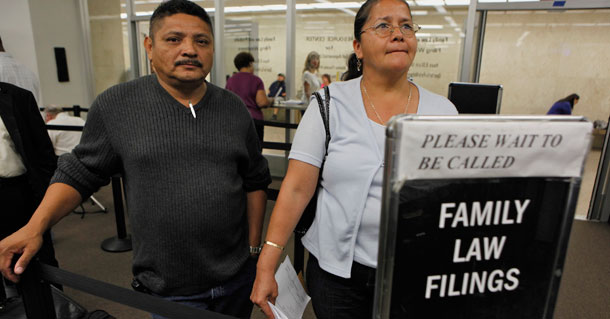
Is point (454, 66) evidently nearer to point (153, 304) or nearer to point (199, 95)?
point (199, 95)

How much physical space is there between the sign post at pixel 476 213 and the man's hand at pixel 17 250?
0.91 m

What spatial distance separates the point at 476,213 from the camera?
60 centimetres

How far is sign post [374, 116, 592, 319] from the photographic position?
566mm

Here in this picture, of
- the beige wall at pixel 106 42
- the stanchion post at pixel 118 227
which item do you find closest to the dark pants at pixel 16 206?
the stanchion post at pixel 118 227

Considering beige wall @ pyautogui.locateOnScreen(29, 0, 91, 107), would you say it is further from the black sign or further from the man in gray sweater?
the black sign

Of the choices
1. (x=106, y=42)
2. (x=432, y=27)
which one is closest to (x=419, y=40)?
(x=432, y=27)

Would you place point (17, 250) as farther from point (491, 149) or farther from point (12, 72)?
point (12, 72)

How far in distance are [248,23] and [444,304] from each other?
17.2 ft

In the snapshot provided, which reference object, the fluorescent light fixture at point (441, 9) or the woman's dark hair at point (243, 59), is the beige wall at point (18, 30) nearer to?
the woman's dark hair at point (243, 59)

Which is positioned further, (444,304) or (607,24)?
(607,24)

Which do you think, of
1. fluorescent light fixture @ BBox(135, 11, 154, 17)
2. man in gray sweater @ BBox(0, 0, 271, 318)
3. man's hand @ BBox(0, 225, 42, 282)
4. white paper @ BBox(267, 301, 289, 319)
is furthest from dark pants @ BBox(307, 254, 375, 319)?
fluorescent light fixture @ BBox(135, 11, 154, 17)

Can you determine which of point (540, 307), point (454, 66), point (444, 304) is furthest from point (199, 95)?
point (454, 66)

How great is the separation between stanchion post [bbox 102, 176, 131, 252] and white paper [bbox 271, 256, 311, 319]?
2584mm

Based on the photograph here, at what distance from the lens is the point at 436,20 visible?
4.22 meters
